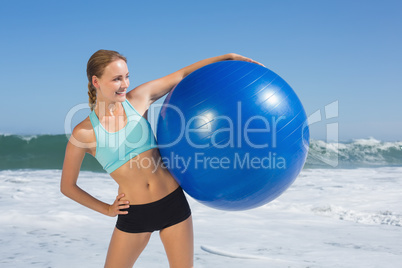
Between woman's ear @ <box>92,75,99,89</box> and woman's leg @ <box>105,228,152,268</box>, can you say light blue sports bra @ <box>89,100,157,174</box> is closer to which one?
woman's ear @ <box>92,75,99,89</box>

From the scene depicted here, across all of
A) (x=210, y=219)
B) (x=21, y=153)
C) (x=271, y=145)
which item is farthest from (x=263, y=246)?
(x=21, y=153)

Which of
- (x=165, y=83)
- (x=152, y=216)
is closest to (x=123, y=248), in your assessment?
(x=152, y=216)

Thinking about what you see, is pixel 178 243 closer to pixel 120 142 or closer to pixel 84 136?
pixel 120 142

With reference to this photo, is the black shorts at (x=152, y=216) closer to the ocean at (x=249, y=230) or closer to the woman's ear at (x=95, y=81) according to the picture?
the woman's ear at (x=95, y=81)

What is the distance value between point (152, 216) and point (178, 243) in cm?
27

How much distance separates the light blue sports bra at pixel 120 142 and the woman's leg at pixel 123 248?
18.3 inches

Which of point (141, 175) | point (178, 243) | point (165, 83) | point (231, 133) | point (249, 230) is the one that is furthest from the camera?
point (249, 230)

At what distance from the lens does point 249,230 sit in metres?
5.69

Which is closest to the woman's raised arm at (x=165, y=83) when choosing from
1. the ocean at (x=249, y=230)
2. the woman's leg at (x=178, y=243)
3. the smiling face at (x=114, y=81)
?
the smiling face at (x=114, y=81)

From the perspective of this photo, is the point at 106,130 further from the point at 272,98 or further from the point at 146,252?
the point at 146,252

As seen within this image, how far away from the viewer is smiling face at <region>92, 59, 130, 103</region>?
244cm

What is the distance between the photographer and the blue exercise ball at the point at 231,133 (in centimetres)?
241

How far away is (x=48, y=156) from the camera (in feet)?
60.5

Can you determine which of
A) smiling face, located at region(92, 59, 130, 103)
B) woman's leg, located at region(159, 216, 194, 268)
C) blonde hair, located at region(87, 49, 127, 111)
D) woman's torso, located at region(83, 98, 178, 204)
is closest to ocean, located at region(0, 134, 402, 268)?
woman's leg, located at region(159, 216, 194, 268)
